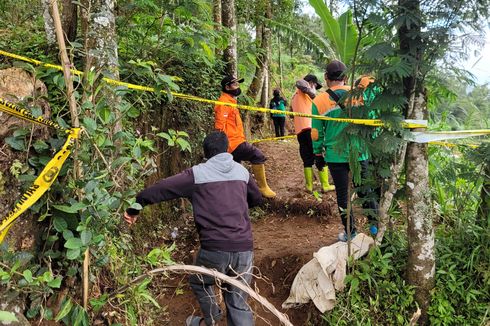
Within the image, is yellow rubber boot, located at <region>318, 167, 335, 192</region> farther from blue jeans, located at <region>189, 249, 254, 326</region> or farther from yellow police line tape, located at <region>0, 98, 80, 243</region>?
yellow police line tape, located at <region>0, 98, 80, 243</region>

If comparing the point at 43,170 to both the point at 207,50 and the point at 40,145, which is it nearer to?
the point at 40,145

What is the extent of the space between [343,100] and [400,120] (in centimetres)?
50

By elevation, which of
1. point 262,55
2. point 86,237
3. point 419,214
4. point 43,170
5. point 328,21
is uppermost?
point 328,21

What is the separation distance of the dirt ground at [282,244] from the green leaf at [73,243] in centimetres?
127

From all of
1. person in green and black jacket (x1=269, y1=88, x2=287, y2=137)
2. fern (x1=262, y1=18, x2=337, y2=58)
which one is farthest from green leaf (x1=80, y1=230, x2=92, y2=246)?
person in green and black jacket (x1=269, y1=88, x2=287, y2=137)

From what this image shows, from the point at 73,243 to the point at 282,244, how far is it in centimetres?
304

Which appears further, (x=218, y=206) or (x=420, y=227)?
(x=420, y=227)

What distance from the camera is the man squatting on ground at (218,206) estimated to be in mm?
3193

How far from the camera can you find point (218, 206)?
126 inches

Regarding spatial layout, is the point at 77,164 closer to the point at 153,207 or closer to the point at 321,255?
the point at 321,255

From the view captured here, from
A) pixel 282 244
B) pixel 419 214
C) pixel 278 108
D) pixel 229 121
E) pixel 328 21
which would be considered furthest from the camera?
pixel 278 108

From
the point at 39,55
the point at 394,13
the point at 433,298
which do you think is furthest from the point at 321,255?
the point at 39,55

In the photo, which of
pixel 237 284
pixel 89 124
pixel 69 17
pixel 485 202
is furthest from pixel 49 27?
pixel 485 202

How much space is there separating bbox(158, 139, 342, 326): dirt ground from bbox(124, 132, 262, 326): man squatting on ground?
35 cm
